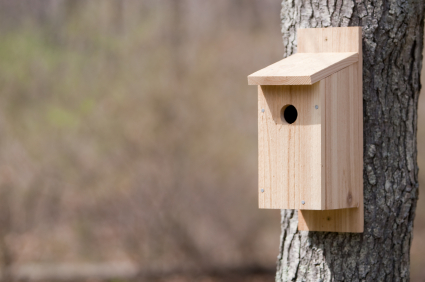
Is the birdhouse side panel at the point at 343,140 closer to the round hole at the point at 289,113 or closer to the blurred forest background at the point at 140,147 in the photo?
the round hole at the point at 289,113

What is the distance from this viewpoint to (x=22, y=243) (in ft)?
20.4

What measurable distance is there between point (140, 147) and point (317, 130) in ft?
13.7

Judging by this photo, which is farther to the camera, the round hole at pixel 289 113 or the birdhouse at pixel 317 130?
the round hole at pixel 289 113

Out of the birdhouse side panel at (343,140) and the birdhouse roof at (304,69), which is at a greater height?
the birdhouse roof at (304,69)

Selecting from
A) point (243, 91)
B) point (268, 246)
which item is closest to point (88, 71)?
point (243, 91)

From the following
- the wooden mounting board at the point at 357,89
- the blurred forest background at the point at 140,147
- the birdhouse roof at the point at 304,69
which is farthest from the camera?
the blurred forest background at the point at 140,147

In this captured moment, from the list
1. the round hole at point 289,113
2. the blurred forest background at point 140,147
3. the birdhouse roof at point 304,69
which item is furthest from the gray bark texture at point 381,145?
the blurred forest background at point 140,147

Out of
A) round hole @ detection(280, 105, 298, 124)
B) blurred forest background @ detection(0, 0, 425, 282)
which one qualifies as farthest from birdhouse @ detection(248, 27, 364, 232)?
blurred forest background @ detection(0, 0, 425, 282)

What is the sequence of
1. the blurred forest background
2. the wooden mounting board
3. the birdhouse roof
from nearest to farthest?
the birdhouse roof
the wooden mounting board
the blurred forest background

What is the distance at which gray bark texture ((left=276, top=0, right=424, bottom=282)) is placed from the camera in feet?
7.63

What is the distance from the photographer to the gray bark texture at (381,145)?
7.63 feet

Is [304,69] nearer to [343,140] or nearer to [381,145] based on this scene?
[343,140]

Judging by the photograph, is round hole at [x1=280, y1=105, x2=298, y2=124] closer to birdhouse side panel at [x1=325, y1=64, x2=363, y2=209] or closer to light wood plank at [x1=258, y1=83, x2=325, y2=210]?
light wood plank at [x1=258, y1=83, x2=325, y2=210]

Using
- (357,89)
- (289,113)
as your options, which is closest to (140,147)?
(289,113)
